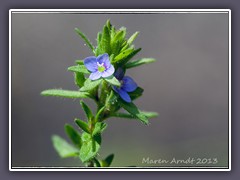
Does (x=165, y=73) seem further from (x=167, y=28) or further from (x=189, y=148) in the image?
Answer: (x=189, y=148)

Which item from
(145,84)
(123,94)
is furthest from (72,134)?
(145,84)

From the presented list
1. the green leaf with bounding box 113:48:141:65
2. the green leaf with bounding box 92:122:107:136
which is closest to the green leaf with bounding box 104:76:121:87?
the green leaf with bounding box 113:48:141:65

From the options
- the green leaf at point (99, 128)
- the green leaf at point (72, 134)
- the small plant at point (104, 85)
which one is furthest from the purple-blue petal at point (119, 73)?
the green leaf at point (72, 134)

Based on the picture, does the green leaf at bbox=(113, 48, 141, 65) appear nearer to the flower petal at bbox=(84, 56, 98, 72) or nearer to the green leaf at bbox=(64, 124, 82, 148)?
the flower petal at bbox=(84, 56, 98, 72)

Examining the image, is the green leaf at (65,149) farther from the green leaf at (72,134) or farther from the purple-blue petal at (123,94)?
the purple-blue petal at (123,94)

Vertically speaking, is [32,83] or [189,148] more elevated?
[32,83]
